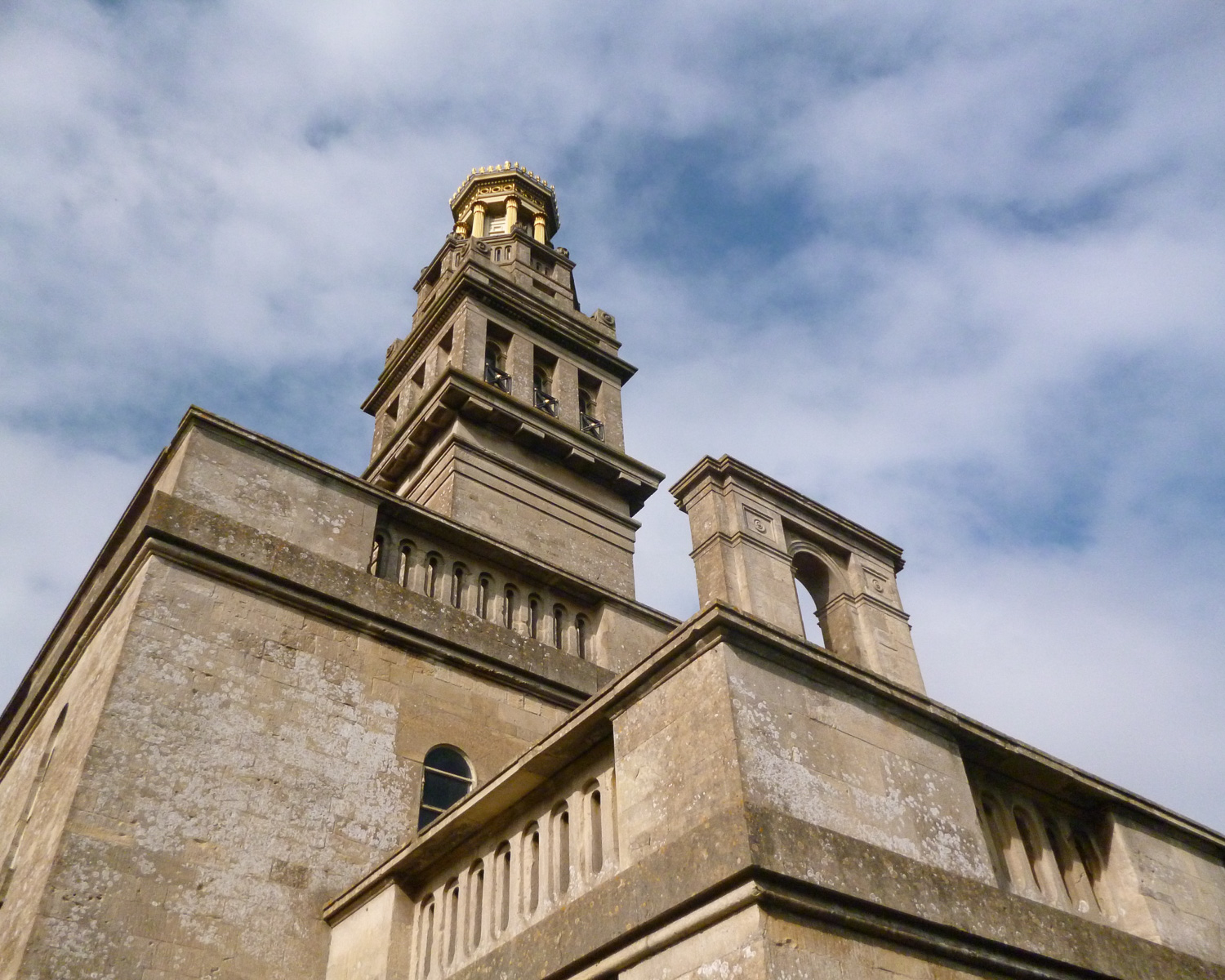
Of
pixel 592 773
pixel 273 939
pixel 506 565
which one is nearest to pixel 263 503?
pixel 506 565

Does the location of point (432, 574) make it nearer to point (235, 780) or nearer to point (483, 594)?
point (483, 594)

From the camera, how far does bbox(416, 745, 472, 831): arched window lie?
33.7 feet

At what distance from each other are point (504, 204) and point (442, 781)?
18.7m

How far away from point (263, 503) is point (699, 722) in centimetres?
600

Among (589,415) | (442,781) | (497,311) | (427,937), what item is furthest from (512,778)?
(497,311)

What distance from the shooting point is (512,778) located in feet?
25.1

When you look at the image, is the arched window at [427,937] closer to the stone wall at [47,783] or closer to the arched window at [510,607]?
the stone wall at [47,783]

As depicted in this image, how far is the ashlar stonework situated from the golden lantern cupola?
49.9 feet

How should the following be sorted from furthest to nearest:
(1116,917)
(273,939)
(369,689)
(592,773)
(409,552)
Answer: (409,552) → (369,689) → (273,939) → (1116,917) → (592,773)

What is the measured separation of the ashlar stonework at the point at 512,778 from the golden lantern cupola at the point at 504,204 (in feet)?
49.9

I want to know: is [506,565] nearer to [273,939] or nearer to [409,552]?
[409,552]

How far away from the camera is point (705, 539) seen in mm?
8906

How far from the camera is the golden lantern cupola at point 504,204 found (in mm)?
Answer: 26109

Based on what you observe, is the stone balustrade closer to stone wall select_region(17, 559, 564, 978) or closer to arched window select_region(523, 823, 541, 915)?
arched window select_region(523, 823, 541, 915)
